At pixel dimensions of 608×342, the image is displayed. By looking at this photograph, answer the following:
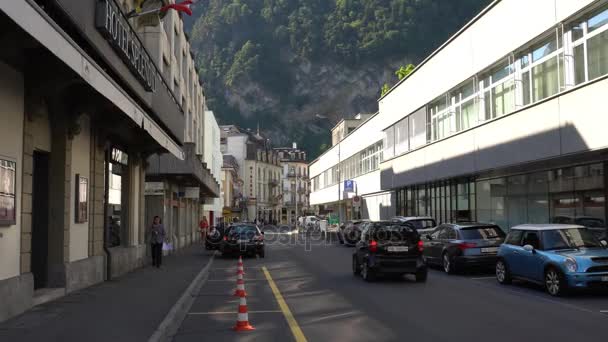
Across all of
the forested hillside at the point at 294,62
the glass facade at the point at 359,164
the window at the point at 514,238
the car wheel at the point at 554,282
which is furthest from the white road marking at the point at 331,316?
the forested hillside at the point at 294,62

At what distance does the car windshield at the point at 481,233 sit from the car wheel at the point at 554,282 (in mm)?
5248

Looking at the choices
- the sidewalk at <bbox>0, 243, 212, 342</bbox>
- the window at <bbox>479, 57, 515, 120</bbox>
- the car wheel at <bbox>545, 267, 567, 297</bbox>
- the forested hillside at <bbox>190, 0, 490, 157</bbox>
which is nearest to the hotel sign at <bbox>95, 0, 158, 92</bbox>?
the sidewalk at <bbox>0, 243, 212, 342</bbox>

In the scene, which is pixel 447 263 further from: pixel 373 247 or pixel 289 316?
pixel 289 316

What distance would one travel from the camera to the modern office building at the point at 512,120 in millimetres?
19234

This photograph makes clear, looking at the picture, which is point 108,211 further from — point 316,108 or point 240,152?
point 316,108

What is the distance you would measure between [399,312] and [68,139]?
7.80 metres

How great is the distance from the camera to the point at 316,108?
156125 millimetres

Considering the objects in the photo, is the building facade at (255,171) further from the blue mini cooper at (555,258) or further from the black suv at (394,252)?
the blue mini cooper at (555,258)

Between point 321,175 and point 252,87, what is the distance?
234 ft

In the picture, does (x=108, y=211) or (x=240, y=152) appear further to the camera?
(x=240, y=152)

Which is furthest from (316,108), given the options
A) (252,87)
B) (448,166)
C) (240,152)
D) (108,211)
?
(108,211)

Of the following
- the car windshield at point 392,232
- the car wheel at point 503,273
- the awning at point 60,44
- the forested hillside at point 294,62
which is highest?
the forested hillside at point 294,62

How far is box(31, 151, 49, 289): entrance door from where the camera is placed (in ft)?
42.7

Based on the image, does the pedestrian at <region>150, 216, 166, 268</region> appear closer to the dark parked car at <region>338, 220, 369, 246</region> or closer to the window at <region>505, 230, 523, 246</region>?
the window at <region>505, 230, 523, 246</region>
